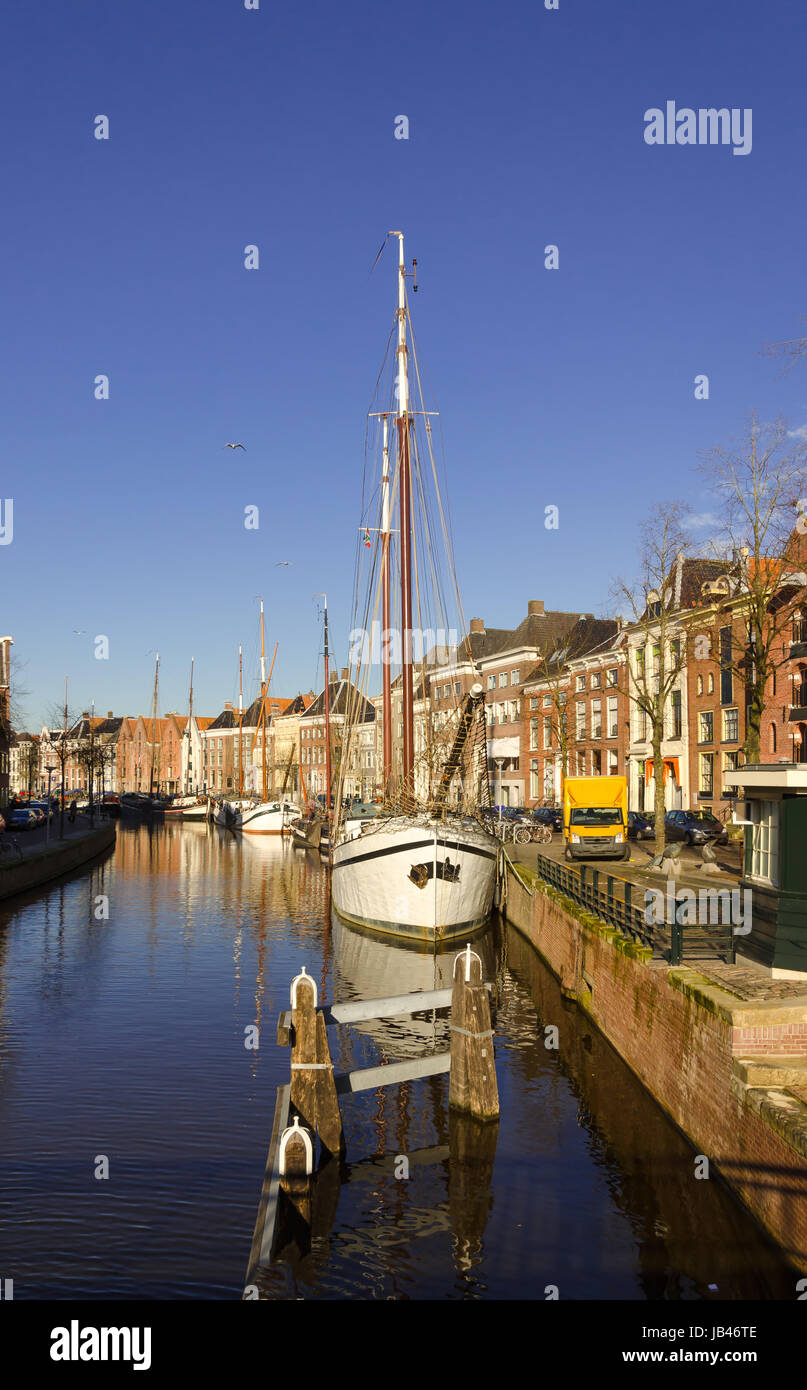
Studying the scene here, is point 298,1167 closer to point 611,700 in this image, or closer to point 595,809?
point 595,809

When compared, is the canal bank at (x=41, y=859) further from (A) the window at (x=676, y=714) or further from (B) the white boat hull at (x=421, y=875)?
(A) the window at (x=676, y=714)

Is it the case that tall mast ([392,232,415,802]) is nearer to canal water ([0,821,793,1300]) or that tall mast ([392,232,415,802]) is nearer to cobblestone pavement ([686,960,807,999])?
canal water ([0,821,793,1300])

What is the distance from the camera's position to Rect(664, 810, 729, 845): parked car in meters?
43.4

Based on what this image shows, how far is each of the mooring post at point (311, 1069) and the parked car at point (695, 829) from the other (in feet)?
104

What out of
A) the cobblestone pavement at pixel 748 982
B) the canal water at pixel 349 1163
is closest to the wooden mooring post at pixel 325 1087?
the canal water at pixel 349 1163

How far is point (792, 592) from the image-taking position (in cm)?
4519

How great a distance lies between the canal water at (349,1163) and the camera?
1033 centimetres

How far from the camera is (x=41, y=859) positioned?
43500mm

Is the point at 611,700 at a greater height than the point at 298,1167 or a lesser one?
greater

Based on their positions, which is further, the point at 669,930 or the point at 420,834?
the point at 420,834

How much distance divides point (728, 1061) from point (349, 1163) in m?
5.09

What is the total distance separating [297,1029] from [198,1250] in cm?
Result: 277
